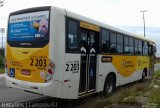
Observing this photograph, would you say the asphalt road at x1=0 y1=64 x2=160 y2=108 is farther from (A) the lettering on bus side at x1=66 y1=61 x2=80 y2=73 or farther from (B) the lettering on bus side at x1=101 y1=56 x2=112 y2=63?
(B) the lettering on bus side at x1=101 y1=56 x2=112 y2=63

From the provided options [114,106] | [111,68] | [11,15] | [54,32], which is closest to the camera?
[54,32]

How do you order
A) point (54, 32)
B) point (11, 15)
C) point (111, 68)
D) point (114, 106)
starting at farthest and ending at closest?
point (111, 68)
point (11, 15)
point (114, 106)
point (54, 32)

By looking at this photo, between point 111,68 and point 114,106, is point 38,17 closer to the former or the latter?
point 114,106

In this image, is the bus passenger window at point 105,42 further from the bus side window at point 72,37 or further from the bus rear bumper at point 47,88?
the bus rear bumper at point 47,88

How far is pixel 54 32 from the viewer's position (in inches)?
364

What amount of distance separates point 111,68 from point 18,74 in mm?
4445

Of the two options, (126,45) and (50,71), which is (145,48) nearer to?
(126,45)

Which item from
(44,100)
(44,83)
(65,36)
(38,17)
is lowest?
(44,100)

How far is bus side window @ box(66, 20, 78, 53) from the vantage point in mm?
9664

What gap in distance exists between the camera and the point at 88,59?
11.0m

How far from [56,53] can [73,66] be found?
950 mm

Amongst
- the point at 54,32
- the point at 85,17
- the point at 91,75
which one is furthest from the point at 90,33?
the point at 54,32

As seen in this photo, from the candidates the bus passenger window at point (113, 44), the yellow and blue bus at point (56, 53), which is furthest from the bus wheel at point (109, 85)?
the bus passenger window at point (113, 44)

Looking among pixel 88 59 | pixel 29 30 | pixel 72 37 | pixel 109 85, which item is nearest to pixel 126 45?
pixel 109 85
